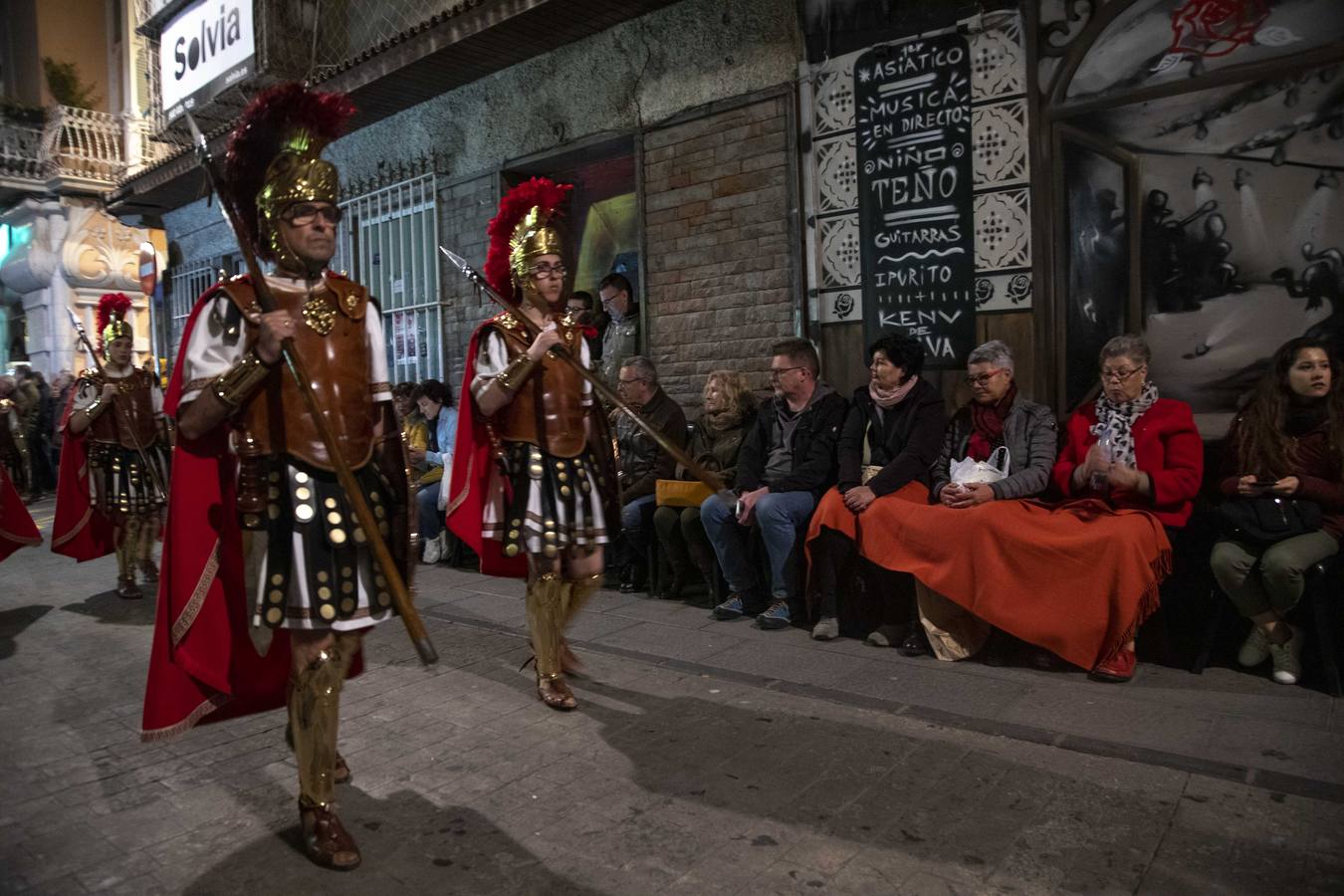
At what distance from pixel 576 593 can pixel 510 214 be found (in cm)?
186

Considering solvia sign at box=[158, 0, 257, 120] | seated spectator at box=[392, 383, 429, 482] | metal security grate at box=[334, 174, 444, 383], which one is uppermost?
solvia sign at box=[158, 0, 257, 120]

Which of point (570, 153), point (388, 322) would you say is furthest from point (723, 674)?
point (388, 322)

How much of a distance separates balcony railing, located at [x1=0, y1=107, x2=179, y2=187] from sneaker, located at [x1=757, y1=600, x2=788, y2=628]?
2002 centimetres

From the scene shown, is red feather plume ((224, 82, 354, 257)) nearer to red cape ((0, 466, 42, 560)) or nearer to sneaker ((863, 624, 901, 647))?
sneaker ((863, 624, 901, 647))

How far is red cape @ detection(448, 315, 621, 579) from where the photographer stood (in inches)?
176

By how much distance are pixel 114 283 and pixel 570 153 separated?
17.2 meters

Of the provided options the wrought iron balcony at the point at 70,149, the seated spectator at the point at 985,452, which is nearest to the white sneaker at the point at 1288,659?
the seated spectator at the point at 985,452

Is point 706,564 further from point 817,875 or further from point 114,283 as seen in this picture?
point 114,283

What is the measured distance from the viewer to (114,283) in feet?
70.6

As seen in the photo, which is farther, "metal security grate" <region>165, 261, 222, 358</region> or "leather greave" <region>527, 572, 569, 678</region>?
"metal security grate" <region>165, 261, 222, 358</region>

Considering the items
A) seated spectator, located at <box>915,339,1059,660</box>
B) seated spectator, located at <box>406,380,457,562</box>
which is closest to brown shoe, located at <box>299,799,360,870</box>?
seated spectator, located at <box>915,339,1059,660</box>

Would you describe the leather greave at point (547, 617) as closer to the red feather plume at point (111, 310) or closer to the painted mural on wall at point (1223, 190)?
the painted mural on wall at point (1223, 190)

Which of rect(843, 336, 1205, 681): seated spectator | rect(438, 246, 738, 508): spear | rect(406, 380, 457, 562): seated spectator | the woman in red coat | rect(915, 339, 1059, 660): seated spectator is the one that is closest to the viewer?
rect(438, 246, 738, 508): spear

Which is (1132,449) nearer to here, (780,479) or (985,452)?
(985,452)
